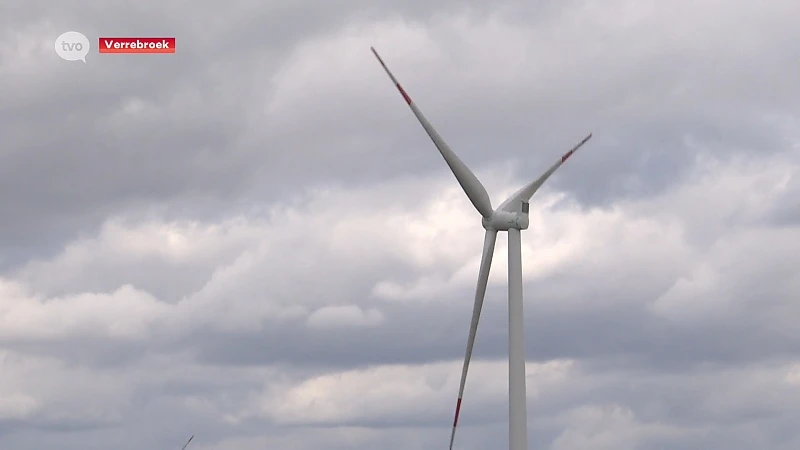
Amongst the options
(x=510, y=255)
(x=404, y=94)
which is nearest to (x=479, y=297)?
(x=510, y=255)

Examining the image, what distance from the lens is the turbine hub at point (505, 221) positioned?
10406 centimetres

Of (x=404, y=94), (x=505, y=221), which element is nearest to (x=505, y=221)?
(x=505, y=221)

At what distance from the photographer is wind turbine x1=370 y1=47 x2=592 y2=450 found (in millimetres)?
98688

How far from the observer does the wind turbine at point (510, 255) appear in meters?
98.7

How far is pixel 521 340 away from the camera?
326 ft

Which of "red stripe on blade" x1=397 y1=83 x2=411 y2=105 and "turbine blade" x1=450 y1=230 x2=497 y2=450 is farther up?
"red stripe on blade" x1=397 y1=83 x2=411 y2=105

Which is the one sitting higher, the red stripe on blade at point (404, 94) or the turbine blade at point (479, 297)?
the red stripe on blade at point (404, 94)

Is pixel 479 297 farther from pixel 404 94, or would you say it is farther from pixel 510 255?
pixel 404 94

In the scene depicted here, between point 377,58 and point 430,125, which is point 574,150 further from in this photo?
point 377,58

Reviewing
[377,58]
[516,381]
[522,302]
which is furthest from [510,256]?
[377,58]

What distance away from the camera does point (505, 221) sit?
104125 millimetres

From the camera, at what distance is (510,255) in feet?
337

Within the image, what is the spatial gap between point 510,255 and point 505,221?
132 inches

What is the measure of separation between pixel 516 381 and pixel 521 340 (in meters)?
3.56
